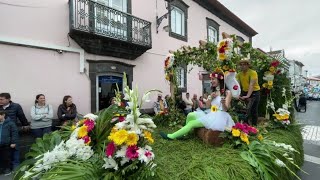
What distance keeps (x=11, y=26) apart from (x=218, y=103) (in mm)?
5627

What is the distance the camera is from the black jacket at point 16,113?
20.1 ft

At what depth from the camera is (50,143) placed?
317 centimetres

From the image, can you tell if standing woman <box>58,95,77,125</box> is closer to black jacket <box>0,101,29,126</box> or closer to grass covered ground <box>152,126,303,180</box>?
black jacket <box>0,101,29,126</box>

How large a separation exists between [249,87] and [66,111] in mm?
4909

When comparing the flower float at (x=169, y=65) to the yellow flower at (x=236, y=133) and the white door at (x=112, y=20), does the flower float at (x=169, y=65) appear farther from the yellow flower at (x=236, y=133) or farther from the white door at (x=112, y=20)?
the yellow flower at (x=236, y=133)

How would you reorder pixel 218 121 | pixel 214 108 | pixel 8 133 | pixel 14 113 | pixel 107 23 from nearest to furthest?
pixel 218 121 → pixel 214 108 → pixel 8 133 → pixel 14 113 → pixel 107 23

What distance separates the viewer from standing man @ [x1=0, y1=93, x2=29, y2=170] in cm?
595

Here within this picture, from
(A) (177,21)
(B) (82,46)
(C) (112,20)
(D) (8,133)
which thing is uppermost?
(A) (177,21)

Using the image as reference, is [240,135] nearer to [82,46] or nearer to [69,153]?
[69,153]

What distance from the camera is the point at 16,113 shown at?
6.36m

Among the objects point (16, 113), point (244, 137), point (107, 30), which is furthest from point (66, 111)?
point (244, 137)

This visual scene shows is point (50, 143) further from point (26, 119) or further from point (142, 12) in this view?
point (142, 12)

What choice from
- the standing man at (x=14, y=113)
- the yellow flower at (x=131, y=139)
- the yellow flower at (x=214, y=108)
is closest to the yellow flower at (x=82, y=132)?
the yellow flower at (x=131, y=139)

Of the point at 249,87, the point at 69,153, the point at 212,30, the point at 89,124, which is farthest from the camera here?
the point at 212,30
